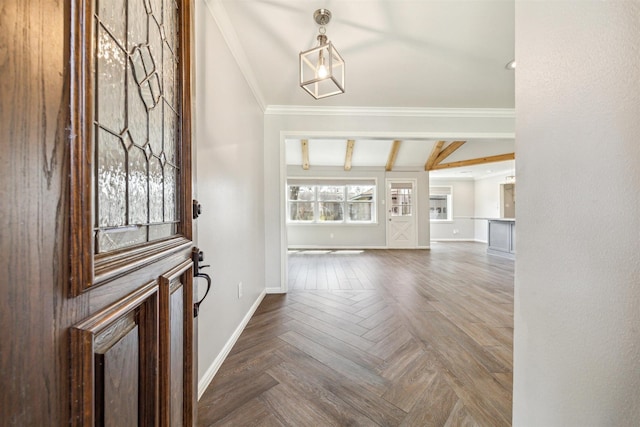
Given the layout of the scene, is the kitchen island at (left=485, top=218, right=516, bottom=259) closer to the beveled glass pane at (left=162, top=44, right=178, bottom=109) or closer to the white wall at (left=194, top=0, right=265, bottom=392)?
the white wall at (left=194, top=0, right=265, bottom=392)

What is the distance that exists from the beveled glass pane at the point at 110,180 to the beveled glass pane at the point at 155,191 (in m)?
0.11

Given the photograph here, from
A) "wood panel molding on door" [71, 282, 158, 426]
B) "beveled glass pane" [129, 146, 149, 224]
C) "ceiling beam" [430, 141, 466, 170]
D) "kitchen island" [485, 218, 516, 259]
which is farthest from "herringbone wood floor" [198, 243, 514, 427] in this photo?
"ceiling beam" [430, 141, 466, 170]

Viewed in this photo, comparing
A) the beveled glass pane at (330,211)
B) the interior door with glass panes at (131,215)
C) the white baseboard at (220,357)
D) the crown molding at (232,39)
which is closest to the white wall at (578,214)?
the interior door with glass panes at (131,215)

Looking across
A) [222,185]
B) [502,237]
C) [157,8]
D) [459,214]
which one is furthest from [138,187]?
[459,214]

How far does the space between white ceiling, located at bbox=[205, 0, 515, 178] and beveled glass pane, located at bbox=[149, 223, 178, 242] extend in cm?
157

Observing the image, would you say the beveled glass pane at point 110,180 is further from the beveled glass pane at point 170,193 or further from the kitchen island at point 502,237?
the kitchen island at point 502,237

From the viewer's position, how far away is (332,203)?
7.23 meters

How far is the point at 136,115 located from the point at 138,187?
0.18 m

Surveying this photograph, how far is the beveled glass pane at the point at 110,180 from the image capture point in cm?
49

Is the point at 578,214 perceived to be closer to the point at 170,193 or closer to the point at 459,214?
the point at 170,193

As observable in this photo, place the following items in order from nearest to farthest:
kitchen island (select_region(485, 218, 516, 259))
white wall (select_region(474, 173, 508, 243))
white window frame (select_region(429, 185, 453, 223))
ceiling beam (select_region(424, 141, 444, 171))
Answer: kitchen island (select_region(485, 218, 516, 259)) < ceiling beam (select_region(424, 141, 444, 171)) < white wall (select_region(474, 173, 508, 243)) < white window frame (select_region(429, 185, 453, 223))

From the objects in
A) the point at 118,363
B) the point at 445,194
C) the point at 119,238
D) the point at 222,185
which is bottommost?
the point at 118,363

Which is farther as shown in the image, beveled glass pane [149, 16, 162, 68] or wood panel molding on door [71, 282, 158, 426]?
beveled glass pane [149, 16, 162, 68]

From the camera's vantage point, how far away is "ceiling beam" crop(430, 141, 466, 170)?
217 inches
